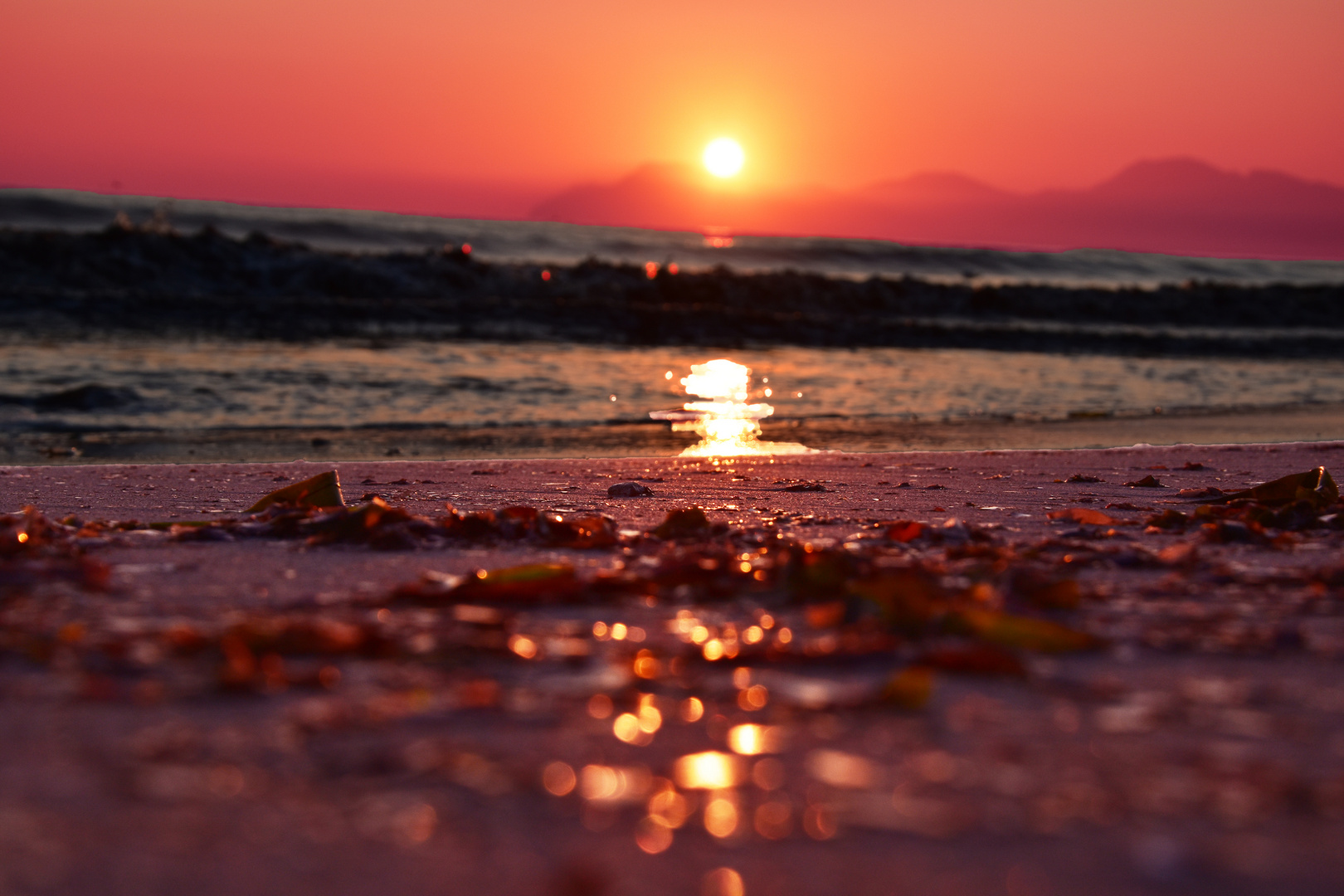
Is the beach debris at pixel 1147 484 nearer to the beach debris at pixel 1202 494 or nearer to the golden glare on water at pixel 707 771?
the beach debris at pixel 1202 494

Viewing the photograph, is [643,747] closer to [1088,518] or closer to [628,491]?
[1088,518]

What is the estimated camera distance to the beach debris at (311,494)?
3.93 metres

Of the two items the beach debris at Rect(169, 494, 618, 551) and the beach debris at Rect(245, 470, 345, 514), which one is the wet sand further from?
the beach debris at Rect(245, 470, 345, 514)

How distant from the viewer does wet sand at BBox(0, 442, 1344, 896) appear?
1.29 meters

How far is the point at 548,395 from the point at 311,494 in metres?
6.36

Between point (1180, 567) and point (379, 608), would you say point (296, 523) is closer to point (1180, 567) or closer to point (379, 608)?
point (379, 608)

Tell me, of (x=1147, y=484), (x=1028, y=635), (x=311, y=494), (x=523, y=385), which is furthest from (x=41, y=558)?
(x=523, y=385)

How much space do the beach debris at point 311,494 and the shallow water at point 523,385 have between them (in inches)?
177

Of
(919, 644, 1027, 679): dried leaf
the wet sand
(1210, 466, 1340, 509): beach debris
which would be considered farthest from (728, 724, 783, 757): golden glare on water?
(1210, 466, 1340, 509): beach debris

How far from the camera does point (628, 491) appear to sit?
4961 millimetres

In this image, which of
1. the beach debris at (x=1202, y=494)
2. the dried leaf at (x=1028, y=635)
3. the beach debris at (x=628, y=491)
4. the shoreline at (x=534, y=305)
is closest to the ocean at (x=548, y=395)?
the shoreline at (x=534, y=305)

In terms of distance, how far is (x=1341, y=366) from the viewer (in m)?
15.7

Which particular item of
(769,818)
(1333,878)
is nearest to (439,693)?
(769,818)

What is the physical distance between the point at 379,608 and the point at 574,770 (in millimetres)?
1068
